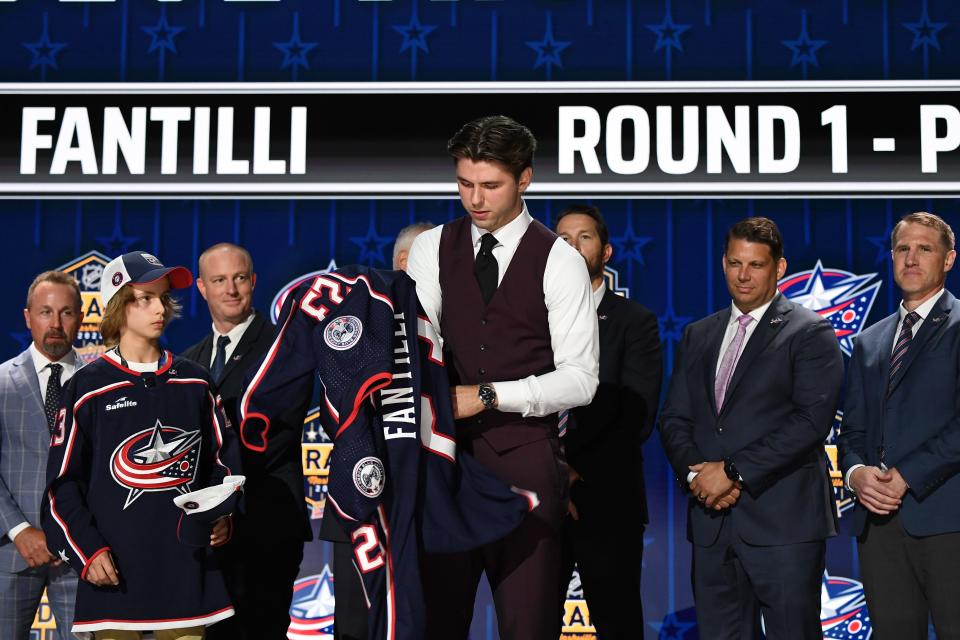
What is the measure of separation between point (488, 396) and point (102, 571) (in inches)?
44.7

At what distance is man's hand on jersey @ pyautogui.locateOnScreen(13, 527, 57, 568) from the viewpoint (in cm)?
330

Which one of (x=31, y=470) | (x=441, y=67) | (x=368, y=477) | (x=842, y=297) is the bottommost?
(x=31, y=470)

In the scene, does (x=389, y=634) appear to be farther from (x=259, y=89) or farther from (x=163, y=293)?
(x=259, y=89)

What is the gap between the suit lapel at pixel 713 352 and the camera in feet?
11.4

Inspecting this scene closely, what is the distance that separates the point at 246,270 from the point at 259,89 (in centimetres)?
126

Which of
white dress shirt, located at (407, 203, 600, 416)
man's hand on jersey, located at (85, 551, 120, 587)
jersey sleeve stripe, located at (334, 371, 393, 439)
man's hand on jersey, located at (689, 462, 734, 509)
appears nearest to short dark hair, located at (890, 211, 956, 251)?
man's hand on jersey, located at (689, 462, 734, 509)

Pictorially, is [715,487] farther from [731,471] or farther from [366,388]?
[366,388]

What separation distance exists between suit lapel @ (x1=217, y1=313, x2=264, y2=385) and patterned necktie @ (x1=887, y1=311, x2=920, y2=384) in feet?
7.03

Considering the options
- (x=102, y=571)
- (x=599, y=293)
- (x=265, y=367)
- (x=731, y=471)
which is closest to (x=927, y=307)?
(x=731, y=471)

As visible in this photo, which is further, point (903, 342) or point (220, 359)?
point (220, 359)

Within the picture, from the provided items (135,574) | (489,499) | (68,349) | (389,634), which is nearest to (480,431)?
(489,499)

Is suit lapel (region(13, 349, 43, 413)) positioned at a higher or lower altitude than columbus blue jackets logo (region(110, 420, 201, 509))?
higher

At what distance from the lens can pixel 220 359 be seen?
3.68 m

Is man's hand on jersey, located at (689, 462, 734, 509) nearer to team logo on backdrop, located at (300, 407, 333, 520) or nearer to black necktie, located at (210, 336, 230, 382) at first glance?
black necktie, located at (210, 336, 230, 382)
